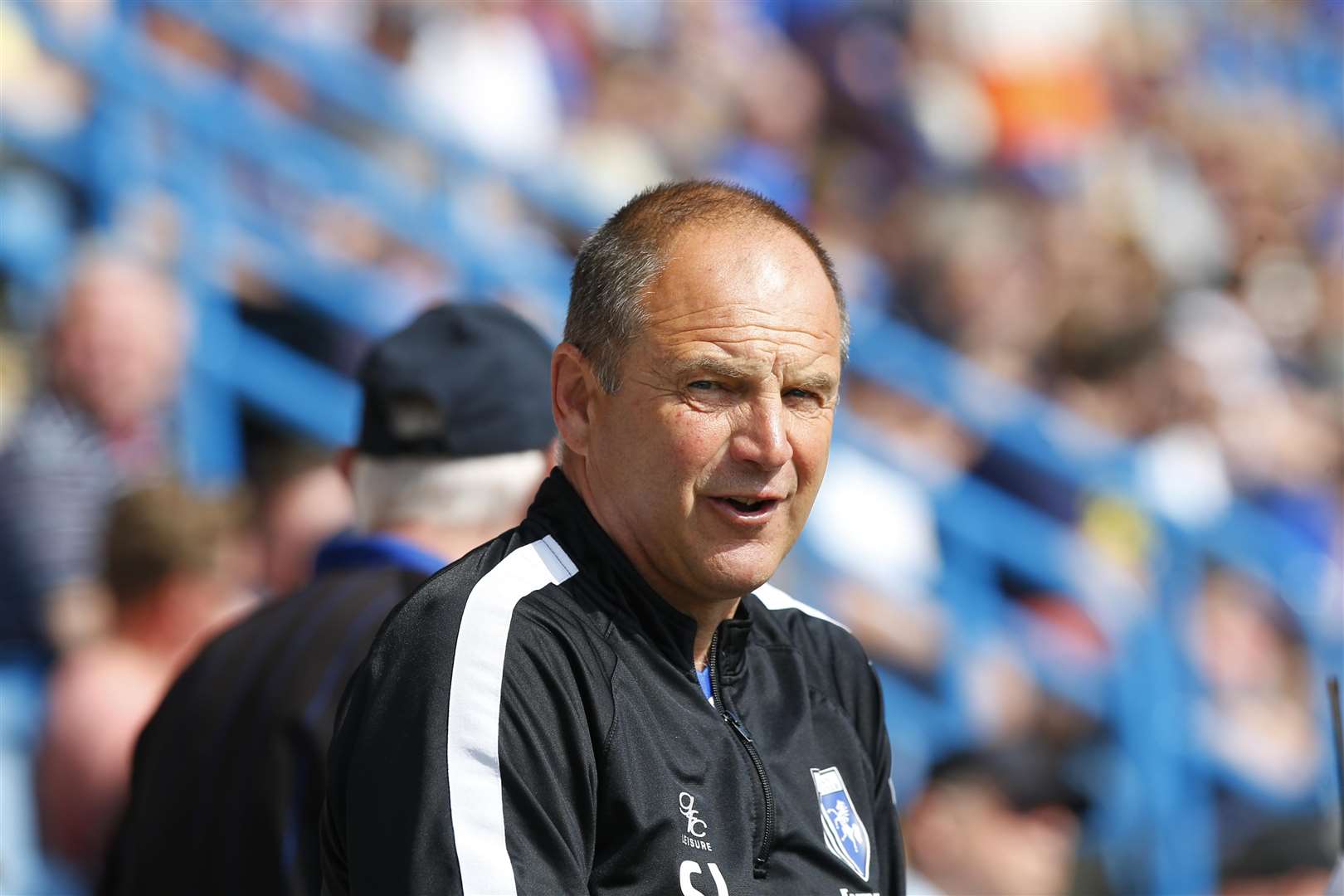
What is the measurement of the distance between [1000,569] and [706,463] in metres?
5.03

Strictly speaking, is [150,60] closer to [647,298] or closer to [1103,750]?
[1103,750]

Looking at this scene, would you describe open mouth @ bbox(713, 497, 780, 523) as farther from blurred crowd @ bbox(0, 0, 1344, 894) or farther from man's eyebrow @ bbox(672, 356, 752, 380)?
blurred crowd @ bbox(0, 0, 1344, 894)

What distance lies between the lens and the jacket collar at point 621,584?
1.78m

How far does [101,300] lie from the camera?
188 inches

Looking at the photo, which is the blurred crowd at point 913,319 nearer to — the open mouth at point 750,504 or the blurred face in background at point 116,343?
the blurred face in background at point 116,343

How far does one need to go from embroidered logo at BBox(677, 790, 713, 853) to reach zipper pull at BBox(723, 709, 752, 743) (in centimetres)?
14

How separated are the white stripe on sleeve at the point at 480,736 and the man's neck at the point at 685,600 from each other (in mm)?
161

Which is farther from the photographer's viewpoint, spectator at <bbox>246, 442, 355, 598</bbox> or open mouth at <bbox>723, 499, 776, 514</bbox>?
spectator at <bbox>246, 442, 355, 598</bbox>

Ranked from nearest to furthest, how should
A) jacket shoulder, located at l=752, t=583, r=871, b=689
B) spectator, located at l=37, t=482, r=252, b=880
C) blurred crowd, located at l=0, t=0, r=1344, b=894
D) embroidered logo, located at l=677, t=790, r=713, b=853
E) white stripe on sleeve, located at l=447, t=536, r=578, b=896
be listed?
white stripe on sleeve, located at l=447, t=536, r=578, b=896
embroidered logo, located at l=677, t=790, r=713, b=853
jacket shoulder, located at l=752, t=583, r=871, b=689
spectator, located at l=37, t=482, r=252, b=880
blurred crowd, located at l=0, t=0, r=1344, b=894

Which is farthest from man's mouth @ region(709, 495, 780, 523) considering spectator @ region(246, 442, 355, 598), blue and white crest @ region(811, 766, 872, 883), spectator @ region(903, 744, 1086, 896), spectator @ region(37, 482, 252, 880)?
spectator @ region(246, 442, 355, 598)

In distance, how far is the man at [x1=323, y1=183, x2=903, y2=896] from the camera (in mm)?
1547

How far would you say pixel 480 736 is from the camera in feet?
5.06

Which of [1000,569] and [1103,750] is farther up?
[1000,569]

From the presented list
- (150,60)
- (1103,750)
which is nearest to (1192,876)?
(1103,750)
